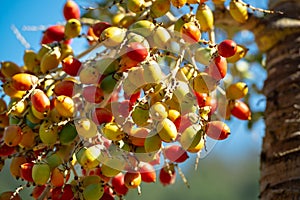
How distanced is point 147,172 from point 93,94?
0.33 meters

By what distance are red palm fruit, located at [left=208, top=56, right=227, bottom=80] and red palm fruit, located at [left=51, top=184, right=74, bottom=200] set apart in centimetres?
52

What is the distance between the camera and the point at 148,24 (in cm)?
159

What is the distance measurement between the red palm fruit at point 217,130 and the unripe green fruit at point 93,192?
1.12ft

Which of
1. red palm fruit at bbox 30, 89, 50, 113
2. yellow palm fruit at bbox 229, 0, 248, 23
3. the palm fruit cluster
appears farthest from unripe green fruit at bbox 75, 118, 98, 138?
yellow palm fruit at bbox 229, 0, 248, 23

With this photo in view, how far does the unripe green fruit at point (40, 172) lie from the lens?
1.48m

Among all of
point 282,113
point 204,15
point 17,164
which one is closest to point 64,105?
point 17,164

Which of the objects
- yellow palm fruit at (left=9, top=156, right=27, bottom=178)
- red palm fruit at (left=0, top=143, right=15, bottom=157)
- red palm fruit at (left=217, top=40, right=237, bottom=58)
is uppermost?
red palm fruit at (left=217, top=40, right=237, bottom=58)

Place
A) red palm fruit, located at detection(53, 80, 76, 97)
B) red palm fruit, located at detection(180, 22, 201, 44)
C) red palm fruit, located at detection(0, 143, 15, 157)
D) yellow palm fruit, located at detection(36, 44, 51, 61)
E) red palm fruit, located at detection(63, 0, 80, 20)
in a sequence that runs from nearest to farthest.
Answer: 1. red palm fruit, located at detection(180, 22, 201, 44)
2. red palm fruit, located at detection(53, 80, 76, 97)
3. red palm fruit, located at detection(0, 143, 15, 157)
4. yellow palm fruit, located at detection(36, 44, 51, 61)
5. red palm fruit, located at detection(63, 0, 80, 20)

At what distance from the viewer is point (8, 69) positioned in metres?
1.89

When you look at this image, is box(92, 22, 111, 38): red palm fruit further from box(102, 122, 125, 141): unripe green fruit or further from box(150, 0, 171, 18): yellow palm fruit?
box(102, 122, 125, 141): unripe green fruit

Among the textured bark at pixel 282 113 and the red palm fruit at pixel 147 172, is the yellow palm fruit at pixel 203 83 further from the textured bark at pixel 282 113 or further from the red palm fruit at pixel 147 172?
the textured bark at pixel 282 113

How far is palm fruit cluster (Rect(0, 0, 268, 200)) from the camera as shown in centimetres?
146

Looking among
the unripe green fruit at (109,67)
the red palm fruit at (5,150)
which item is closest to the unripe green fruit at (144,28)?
the unripe green fruit at (109,67)

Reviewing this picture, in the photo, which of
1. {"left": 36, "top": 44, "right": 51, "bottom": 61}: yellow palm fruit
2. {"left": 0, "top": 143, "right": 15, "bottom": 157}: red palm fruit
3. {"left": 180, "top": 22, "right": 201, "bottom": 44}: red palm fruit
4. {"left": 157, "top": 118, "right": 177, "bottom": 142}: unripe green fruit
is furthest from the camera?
{"left": 36, "top": 44, "right": 51, "bottom": 61}: yellow palm fruit
